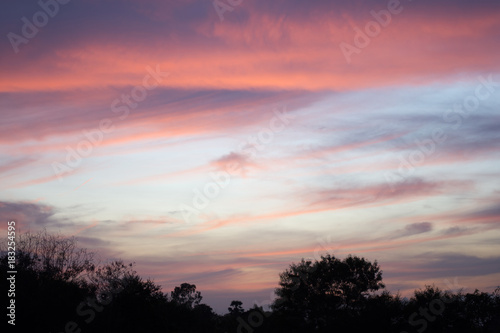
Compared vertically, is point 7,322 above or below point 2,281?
below

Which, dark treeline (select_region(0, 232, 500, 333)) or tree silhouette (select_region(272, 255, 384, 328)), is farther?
tree silhouette (select_region(272, 255, 384, 328))

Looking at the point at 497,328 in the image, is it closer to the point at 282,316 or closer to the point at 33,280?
the point at 282,316

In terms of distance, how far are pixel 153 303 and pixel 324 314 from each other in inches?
1366

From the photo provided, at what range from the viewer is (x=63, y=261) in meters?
55.0

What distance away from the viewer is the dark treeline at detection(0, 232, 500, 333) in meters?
40.1

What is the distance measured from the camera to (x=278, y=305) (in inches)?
2921

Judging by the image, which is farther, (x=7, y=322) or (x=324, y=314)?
(x=324, y=314)

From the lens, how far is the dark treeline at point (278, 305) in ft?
131

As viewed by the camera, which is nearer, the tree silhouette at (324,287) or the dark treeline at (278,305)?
the dark treeline at (278,305)

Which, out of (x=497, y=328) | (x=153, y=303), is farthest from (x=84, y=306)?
(x=497, y=328)

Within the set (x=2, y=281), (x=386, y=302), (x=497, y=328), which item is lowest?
(x=497, y=328)

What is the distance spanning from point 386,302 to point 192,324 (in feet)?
118

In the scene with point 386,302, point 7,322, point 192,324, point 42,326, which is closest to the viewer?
point 7,322

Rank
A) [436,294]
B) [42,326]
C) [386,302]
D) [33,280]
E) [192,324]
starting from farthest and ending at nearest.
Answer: [192,324] < [436,294] < [386,302] < [33,280] < [42,326]
